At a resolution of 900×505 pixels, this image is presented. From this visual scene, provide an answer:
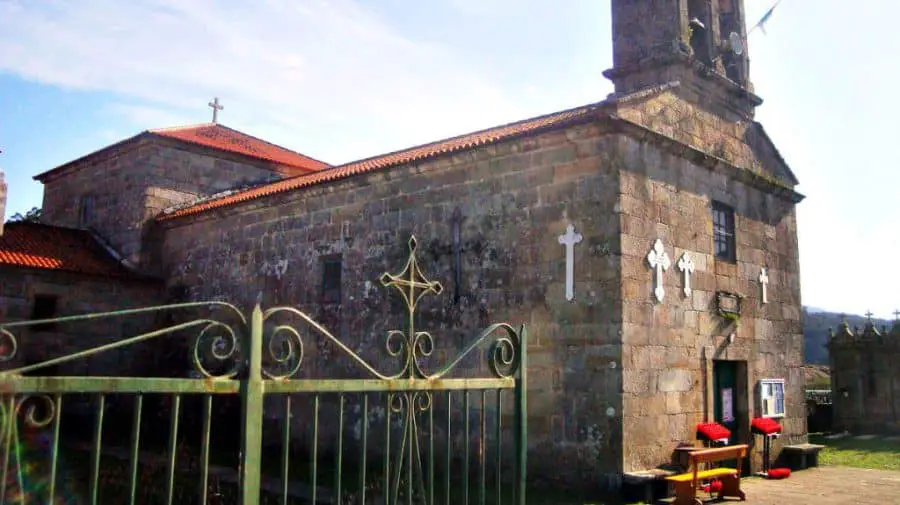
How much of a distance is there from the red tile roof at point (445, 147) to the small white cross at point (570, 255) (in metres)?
1.36

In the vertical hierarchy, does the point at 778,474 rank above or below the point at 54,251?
below

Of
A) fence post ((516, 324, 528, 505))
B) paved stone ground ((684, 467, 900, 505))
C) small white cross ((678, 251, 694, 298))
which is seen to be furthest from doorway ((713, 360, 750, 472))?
fence post ((516, 324, 528, 505))

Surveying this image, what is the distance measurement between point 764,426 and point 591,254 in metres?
3.81

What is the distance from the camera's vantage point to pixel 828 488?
9148mm

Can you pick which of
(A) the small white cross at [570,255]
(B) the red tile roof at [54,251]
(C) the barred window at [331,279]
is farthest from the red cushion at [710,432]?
(B) the red tile roof at [54,251]

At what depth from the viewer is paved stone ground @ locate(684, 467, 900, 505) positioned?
27.1 feet

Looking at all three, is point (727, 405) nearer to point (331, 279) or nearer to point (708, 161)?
point (708, 161)

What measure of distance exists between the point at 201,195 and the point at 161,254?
2.11 metres

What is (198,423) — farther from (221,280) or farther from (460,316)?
(460,316)

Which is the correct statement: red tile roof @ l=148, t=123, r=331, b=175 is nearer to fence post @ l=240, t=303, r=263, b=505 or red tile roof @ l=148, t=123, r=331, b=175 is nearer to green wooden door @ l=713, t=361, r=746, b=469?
green wooden door @ l=713, t=361, r=746, b=469

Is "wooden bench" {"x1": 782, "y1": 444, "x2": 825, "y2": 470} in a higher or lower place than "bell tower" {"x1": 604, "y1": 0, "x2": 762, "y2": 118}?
lower

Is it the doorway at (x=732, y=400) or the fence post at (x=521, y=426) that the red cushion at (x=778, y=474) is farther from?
the fence post at (x=521, y=426)

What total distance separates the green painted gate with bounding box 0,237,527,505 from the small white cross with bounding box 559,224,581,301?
1396 mm

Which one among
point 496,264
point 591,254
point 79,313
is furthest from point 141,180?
point 591,254
